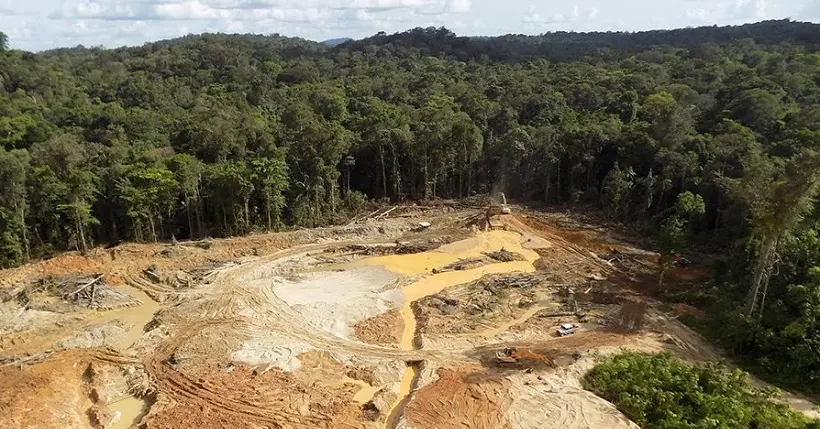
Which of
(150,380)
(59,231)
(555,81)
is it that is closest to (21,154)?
(59,231)

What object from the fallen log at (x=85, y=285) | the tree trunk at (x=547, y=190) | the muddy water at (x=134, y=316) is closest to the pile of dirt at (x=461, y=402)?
the muddy water at (x=134, y=316)

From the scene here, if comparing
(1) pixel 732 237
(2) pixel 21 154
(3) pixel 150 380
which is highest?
(2) pixel 21 154

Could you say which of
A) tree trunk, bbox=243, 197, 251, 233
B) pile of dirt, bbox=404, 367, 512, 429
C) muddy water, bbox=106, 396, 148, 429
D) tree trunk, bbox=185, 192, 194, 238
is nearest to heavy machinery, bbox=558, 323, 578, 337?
pile of dirt, bbox=404, 367, 512, 429

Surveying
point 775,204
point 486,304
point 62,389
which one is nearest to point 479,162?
point 486,304

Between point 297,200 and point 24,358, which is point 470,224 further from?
point 24,358

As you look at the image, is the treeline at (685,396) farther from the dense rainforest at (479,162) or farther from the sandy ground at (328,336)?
the dense rainforest at (479,162)

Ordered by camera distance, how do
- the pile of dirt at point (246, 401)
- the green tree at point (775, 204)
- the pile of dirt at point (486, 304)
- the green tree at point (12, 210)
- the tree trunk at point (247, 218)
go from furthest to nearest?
the tree trunk at point (247, 218), the green tree at point (12, 210), the pile of dirt at point (486, 304), the green tree at point (775, 204), the pile of dirt at point (246, 401)
